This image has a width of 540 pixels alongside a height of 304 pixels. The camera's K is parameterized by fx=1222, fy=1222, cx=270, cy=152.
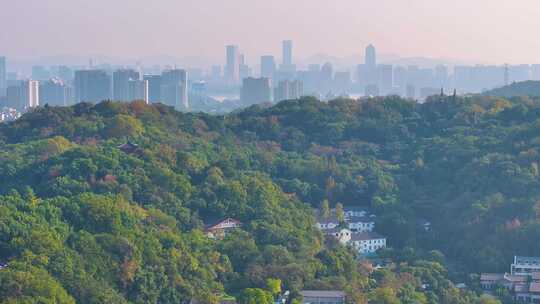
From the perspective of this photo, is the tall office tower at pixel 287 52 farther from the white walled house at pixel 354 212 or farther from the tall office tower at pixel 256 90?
the white walled house at pixel 354 212

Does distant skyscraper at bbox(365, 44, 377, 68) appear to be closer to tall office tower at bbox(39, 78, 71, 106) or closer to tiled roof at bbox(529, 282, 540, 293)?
tall office tower at bbox(39, 78, 71, 106)

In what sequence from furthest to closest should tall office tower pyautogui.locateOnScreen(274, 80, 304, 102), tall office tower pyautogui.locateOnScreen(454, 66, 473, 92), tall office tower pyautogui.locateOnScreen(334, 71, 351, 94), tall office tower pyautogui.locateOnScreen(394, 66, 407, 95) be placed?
tall office tower pyautogui.locateOnScreen(334, 71, 351, 94)
tall office tower pyautogui.locateOnScreen(394, 66, 407, 95)
tall office tower pyautogui.locateOnScreen(454, 66, 473, 92)
tall office tower pyautogui.locateOnScreen(274, 80, 304, 102)

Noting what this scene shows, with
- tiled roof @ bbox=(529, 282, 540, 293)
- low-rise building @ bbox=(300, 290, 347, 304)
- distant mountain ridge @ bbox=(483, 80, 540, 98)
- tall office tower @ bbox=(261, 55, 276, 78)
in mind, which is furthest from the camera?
tall office tower @ bbox=(261, 55, 276, 78)

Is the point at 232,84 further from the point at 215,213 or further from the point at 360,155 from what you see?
the point at 215,213

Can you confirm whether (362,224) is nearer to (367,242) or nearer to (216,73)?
(367,242)

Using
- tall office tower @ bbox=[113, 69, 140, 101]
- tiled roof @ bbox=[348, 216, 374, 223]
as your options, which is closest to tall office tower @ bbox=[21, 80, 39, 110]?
tall office tower @ bbox=[113, 69, 140, 101]

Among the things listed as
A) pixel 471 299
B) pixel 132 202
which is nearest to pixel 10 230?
pixel 132 202

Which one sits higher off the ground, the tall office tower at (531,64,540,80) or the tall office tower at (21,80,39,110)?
the tall office tower at (531,64,540,80)
